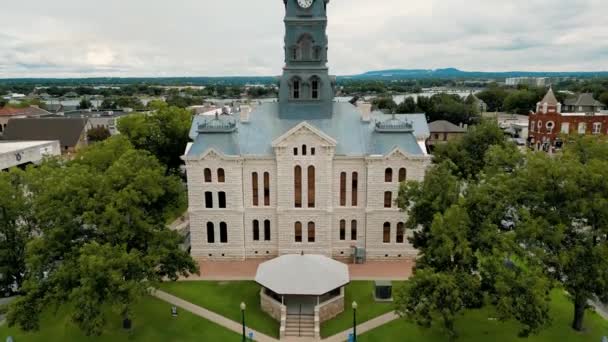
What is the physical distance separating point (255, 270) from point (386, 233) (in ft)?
41.8

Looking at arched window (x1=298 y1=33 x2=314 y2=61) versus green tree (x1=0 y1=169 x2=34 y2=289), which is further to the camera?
arched window (x1=298 y1=33 x2=314 y2=61)

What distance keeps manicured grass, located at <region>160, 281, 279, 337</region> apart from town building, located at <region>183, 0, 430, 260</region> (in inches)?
220

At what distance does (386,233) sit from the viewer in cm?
4372

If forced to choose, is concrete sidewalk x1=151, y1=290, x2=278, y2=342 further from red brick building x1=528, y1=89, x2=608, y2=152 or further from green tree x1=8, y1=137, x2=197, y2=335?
red brick building x1=528, y1=89, x2=608, y2=152

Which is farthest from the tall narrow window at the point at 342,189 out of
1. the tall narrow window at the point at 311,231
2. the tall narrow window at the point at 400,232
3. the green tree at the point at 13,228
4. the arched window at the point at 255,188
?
the green tree at the point at 13,228

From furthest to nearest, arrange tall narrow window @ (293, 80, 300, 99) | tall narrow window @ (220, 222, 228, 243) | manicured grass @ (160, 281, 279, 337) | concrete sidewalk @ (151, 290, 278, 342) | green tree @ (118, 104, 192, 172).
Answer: green tree @ (118, 104, 192, 172) < tall narrow window @ (293, 80, 300, 99) < tall narrow window @ (220, 222, 228, 243) < manicured grass @ (160, 281, 279, 337) < concrete sidewalk @ (151, 290, 278, 342)

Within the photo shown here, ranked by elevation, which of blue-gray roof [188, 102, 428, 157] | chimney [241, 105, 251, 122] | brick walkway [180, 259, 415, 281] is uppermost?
chimney [241, 105, 251, 122]

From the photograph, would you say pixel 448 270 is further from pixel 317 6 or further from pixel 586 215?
pixel 317 6

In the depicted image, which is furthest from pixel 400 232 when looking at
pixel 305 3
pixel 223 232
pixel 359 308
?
pixel 305 3

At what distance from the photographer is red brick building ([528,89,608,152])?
313 feet

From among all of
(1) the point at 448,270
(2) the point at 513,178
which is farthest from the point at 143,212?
(2) the point at 513,178

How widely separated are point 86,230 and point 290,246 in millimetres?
19123

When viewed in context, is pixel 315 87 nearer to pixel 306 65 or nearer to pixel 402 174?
pixel 306 65

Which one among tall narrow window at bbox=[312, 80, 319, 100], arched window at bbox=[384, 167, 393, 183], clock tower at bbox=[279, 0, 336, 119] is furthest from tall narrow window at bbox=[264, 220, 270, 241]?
tall narrow window at bbox=[312, 80, 319, 100]
